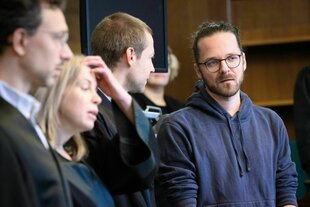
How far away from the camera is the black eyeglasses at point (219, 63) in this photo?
2.83 metres

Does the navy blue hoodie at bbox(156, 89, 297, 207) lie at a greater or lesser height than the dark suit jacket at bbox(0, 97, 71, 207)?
lesser


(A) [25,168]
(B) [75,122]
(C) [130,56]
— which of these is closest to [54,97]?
(B) [75,122]

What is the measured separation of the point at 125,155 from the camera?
84.2 inches

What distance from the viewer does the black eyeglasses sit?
9.29 feet

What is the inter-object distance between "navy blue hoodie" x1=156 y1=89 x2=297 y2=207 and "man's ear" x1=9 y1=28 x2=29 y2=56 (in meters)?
1.14

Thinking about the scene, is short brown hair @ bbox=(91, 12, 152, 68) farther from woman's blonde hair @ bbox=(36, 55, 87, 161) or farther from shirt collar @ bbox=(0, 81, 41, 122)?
shirt collar @ bbox=(0, 81, 41, 122)

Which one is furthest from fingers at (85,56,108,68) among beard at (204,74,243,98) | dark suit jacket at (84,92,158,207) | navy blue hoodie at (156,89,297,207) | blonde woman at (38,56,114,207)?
beard at (204,74,243,98)

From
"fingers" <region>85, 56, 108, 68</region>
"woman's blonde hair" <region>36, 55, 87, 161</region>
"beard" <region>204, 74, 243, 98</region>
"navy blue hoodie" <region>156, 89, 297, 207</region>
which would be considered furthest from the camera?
"beard" <region>204, 74, 243, 98</region>

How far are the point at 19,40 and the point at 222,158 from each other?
1255 mm

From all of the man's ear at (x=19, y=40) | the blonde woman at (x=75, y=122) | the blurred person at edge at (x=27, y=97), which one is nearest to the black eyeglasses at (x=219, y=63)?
the blonde woman at (x=75, y=122)

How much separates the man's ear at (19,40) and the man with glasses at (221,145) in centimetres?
114

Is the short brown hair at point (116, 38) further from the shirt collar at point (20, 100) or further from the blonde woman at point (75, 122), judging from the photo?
the shirt collar at point (20, 100)

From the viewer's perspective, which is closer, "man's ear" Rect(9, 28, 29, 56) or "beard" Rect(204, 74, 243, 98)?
"man's ear" Rect(9, 28, 29, 56)

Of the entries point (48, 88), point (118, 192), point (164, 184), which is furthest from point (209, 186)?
point (48, 88)
